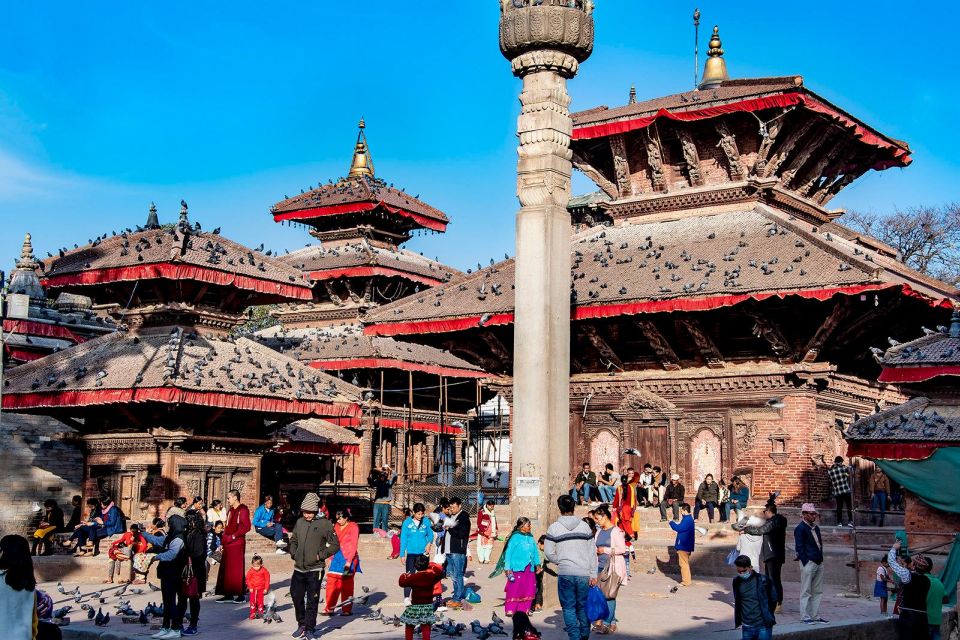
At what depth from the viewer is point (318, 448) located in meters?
32.1

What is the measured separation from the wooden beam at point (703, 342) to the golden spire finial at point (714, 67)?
34.2ft

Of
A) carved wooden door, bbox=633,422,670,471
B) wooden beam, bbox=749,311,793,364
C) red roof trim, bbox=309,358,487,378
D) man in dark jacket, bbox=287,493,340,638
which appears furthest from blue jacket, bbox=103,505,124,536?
red roof trim, bbox=309,358,487,378

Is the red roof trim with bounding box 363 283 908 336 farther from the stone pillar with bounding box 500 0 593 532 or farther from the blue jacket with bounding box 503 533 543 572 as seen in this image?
the blue jacket with bounding box 503 533 543 572

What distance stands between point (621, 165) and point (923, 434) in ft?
44.8

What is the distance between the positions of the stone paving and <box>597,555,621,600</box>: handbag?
46cm

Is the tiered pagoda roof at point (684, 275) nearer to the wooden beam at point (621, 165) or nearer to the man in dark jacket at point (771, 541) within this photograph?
the wooden beam at point (621, 165)

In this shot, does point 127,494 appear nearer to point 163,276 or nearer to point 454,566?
point 163,276

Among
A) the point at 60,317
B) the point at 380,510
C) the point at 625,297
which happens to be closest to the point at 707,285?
the point at 625,297

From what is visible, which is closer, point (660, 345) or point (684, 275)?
point (684, 275)

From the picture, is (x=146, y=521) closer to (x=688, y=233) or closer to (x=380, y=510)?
(x=380, y=510)

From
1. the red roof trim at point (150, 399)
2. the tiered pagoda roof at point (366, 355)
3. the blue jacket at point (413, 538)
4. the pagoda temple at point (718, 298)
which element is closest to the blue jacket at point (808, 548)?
the blue jacket at point (413, 538)

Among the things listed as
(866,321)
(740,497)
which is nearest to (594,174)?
(866,321)

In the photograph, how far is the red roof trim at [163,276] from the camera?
26.0 metres

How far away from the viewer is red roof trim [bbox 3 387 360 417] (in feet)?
78.6
